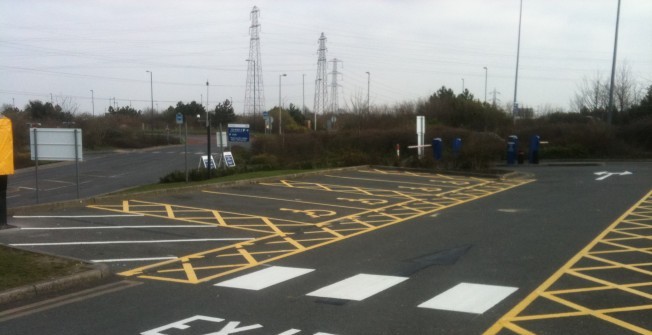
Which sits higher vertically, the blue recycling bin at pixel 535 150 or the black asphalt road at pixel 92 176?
the blue recycling bin at pixel 535 150

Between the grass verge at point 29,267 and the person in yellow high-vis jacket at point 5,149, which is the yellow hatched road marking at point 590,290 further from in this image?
the person in yellow high-vis jacket at point 5,149

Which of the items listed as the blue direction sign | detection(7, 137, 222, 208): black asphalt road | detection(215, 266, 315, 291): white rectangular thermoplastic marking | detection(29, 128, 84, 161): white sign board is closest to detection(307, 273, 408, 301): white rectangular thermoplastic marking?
detection(215, 266, 315, 291): white rectangular thermoplastic marking

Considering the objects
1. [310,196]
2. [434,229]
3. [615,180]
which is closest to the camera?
[434,229]

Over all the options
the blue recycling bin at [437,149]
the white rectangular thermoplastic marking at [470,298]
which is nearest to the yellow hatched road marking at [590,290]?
the white rectangular thermoplastic marking at [470,298]

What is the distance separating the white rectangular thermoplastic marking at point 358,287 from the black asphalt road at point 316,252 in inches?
3.1

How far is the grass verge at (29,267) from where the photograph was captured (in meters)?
8.02

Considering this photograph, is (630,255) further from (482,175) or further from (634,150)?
(634,150)

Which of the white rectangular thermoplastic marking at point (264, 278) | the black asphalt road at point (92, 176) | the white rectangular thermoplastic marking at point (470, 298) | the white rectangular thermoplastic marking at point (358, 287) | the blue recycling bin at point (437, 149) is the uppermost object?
the blue recycling bin at point (437, 149)

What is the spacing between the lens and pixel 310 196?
61.6ft

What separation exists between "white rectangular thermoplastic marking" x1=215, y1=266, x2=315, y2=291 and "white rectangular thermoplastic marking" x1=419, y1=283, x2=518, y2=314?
7.04 feet

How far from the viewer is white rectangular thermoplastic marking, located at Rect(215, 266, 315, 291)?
26.9 ft

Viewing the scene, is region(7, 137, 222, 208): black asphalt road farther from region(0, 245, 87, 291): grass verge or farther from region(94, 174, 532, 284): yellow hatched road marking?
region(0, 245, 87, 291): grass verge

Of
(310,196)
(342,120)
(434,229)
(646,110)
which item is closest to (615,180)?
(310,196)

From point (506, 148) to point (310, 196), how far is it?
68.5 feet
